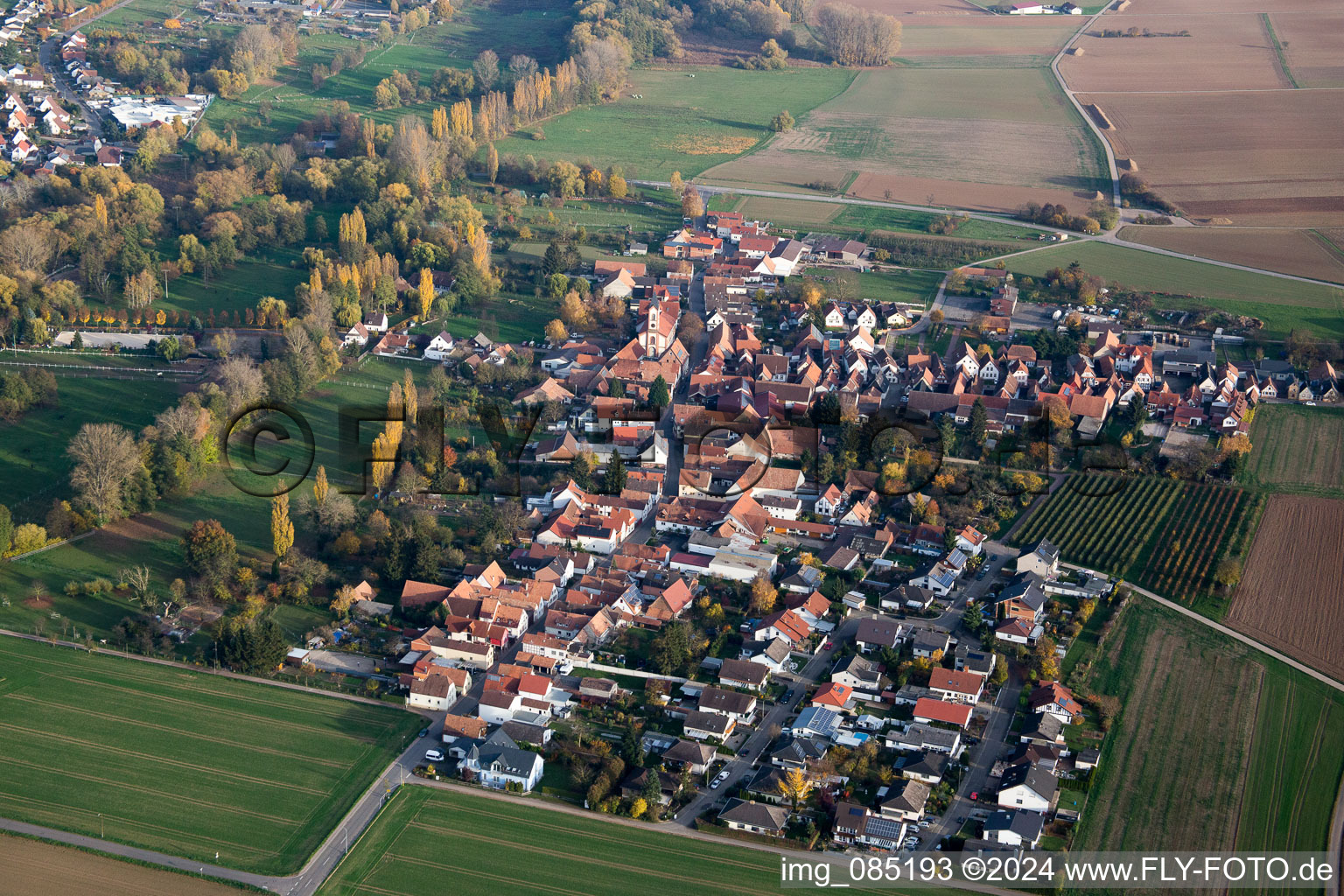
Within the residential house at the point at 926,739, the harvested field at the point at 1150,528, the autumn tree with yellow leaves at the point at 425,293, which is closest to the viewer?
the residential house at the point at 926,739

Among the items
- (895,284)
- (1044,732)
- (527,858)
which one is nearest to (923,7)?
(895,284)

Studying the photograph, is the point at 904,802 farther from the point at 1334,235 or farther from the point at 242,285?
the point at 1334,235

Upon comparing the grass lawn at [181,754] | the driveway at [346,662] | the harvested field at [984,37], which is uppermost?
the harvested field at [984,37]

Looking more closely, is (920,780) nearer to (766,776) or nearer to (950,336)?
(766,776)

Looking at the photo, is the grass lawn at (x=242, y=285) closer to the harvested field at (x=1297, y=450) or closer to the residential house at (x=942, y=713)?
the residential house at (x=942, y=713)

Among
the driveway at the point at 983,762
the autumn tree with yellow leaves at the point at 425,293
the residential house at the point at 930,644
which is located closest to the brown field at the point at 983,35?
the autumn tree with yellow leaves at the point at 425,293

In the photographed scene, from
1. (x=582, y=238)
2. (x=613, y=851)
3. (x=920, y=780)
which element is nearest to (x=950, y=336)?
(x=582, y=238)
